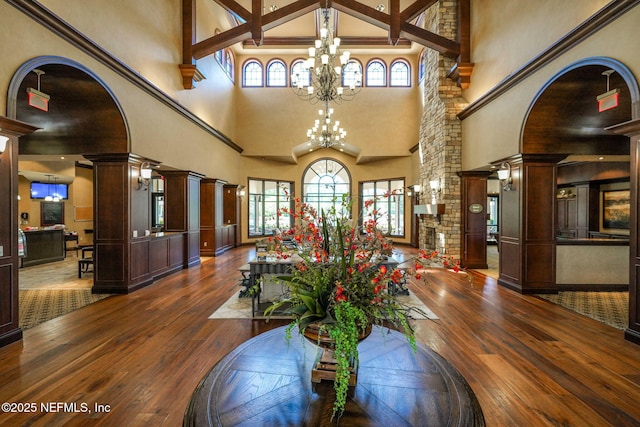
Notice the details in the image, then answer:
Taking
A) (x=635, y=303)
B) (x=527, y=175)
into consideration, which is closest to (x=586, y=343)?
(x=635, y=303)

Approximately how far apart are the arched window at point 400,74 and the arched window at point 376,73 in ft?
1.04

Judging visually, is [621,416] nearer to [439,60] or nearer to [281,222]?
[439,60]

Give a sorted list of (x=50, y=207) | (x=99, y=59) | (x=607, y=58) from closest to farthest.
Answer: (x=607, y=58) → (x=99, y=59) → (x=50, y=207)

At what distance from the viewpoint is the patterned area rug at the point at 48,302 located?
421 cm

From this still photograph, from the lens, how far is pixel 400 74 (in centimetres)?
1209

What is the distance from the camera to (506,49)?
20.1 feet

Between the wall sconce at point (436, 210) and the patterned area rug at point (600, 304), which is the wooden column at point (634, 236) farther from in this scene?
the wall sconce at point (436, 210)

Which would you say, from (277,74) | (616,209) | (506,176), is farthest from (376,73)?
(616,209)

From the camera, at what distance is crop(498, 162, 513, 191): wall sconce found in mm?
5902

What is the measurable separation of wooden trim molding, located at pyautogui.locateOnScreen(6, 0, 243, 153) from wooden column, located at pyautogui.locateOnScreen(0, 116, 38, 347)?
1.35m

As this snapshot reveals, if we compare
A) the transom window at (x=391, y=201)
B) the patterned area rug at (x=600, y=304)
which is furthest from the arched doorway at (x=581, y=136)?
the transom window at (x=391, y=201)

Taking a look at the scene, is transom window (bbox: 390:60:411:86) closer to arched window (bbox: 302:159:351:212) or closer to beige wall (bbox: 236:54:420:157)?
beige wall (bbox: 236:54:420:157)

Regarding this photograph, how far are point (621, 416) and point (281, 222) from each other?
11671 millimetres

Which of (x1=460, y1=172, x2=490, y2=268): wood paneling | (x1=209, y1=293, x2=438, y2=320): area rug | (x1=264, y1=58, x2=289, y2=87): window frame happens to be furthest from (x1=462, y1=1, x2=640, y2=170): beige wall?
(x1=264, y1=58, x2=289, y2=87): window frame
